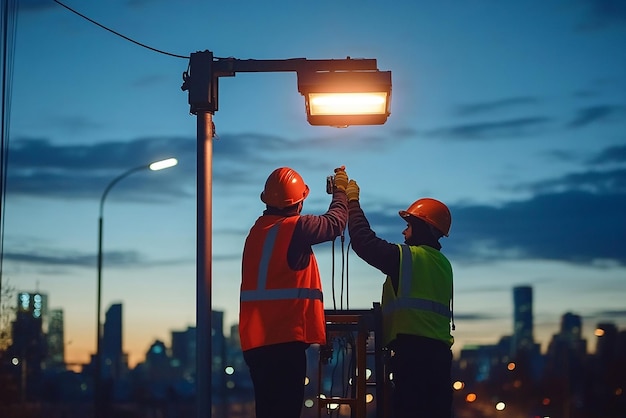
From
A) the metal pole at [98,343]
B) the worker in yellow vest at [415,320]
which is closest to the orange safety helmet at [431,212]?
the worker in yellow vest at [415,320]

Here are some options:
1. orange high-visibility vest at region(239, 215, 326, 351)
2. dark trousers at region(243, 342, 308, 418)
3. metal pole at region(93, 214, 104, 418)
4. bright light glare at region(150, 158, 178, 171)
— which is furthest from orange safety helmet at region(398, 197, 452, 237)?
metal pole at region(93, 214, 104, 418)

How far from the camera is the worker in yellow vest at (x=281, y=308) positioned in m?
9.00

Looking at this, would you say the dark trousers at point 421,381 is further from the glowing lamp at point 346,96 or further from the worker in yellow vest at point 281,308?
the glowing lamp at point 346,96

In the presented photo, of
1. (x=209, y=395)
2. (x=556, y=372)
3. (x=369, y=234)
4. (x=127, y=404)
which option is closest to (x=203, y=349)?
(x=209, y=395)

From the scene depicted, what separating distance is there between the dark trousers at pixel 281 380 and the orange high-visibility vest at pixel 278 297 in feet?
0.32

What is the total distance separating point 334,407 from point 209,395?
1765 millimetres

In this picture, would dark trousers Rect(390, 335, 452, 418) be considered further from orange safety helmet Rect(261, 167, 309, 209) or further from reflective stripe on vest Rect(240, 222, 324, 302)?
orange safety helmet Rect(261, 167, 309, 209)

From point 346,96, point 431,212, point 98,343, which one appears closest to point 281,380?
point 431,212

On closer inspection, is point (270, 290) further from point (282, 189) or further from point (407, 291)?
point (407, 291)

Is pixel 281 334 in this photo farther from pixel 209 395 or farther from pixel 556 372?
pixel 556 372

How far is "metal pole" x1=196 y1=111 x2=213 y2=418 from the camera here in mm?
9227

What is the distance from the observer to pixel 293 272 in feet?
29.8

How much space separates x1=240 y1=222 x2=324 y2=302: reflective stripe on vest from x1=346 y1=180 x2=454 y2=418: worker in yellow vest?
659 millimetres

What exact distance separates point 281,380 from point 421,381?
1.23 metres
